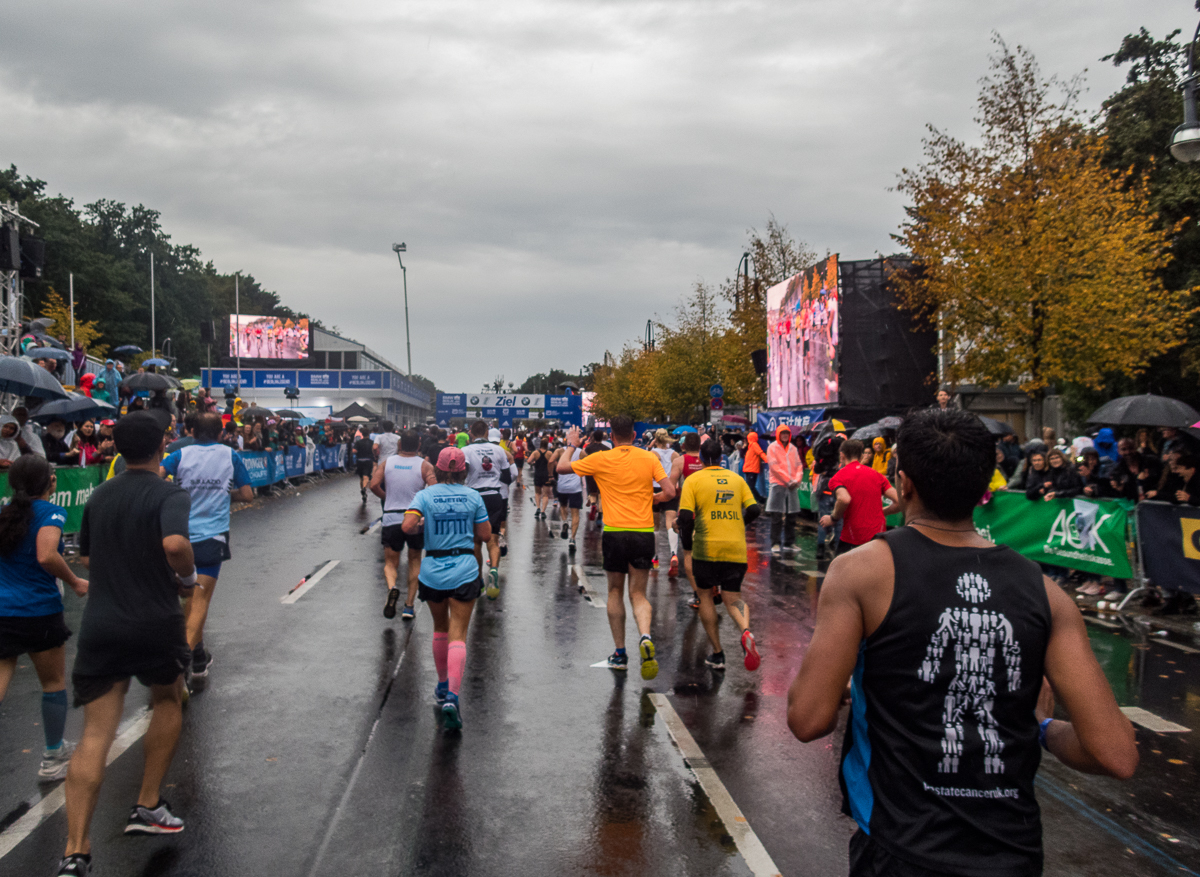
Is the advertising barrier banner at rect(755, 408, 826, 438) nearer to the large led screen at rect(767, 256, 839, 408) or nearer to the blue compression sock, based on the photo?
the large led screen at rect(767, 256, 839, 408)

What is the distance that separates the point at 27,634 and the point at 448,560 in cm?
232

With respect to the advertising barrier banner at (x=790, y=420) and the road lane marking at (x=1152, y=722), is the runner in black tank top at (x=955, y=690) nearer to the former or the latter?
the road lane marking at (x=1152, y=722)

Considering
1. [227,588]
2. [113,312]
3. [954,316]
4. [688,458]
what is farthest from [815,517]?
[113,312]

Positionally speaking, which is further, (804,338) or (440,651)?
(804,338)

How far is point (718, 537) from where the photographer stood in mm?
7004

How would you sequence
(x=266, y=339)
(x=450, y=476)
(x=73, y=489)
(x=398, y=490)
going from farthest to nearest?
(x=266, y=339) < (x=73, y=489) < (x=398, y=490) < (x=450, y=476)

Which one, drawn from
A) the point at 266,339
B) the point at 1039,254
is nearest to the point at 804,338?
the point at 1039,254

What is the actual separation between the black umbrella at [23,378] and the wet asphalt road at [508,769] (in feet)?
21.3

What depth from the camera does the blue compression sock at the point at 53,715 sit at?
468 cm

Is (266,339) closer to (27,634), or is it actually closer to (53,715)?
(53,715)

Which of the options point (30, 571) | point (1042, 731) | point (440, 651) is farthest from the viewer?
point (440, 651)

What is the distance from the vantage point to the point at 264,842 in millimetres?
3979

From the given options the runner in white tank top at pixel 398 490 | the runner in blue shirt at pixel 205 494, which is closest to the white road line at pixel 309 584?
the runner in white tank top at pixel 398 490

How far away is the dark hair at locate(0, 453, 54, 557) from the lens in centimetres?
439
